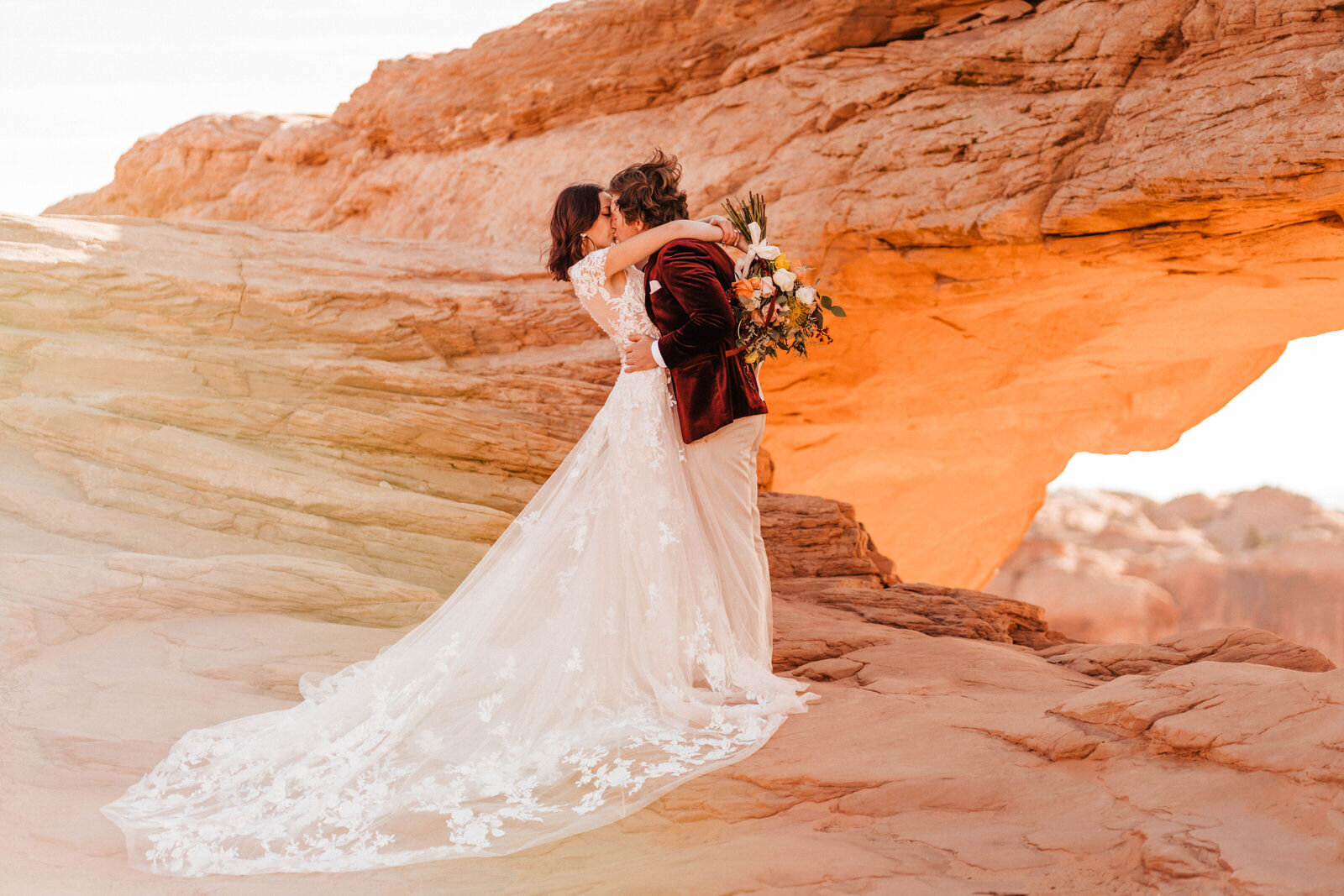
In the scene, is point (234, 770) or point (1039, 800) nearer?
point (1039, 800)

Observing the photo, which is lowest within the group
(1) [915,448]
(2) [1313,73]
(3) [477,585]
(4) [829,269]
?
(1) [915,448]

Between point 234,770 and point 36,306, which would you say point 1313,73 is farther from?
point 36,306

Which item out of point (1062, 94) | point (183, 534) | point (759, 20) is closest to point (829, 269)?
point (1062, 94)

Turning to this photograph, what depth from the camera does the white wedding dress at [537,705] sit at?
3621 millimetres

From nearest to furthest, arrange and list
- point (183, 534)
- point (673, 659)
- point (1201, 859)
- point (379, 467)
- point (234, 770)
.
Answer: point (1201, 859) → point (234, 770) → point (673, 659) → point (183, 534) → point (379, 467)

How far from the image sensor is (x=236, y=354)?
24.6 ft

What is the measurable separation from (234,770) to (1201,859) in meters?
3.55

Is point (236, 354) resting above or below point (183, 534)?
above

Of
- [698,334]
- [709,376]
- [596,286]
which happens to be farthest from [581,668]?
[596,286]

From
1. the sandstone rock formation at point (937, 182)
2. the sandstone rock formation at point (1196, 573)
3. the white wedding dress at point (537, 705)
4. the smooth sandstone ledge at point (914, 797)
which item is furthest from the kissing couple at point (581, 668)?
the sandstone rock formation at point (1196, 573)

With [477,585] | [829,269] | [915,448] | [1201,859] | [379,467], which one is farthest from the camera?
[915,448]

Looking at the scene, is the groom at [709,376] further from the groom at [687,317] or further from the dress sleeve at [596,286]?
the dress sleeve at [596,286]

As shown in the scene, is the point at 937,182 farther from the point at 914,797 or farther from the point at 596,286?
the point at 914,797

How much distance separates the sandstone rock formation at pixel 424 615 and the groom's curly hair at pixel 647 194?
2.54 m
